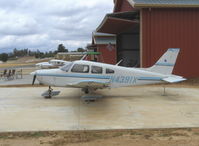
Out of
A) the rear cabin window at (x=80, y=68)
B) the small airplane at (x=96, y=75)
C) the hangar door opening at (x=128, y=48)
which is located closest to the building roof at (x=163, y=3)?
the small airplane at (x=96, y=75)

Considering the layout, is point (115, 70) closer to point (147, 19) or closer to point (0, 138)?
point (0, 138)

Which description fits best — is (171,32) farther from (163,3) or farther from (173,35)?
(163,3)

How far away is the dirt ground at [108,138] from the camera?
18.6 feet

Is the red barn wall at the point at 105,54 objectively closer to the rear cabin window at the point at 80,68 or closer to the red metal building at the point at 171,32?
the red metal building at the point at 171,32

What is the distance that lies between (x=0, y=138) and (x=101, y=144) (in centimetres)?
242

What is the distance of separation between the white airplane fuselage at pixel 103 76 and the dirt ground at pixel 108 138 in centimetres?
458

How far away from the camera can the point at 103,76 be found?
11.0 metres

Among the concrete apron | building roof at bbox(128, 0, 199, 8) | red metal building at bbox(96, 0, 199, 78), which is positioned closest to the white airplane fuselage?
the concrete apron

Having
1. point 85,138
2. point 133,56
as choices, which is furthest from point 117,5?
point 85,138

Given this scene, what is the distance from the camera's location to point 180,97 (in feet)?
38.0

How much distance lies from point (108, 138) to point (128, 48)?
68.3ft

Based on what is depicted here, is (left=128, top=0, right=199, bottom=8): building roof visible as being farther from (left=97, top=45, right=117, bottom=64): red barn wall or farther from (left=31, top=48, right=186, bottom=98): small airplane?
(left=97, top=45, right=117, bottom=64): red barn wall

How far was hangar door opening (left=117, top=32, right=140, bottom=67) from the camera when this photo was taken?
→ 26.2 meters

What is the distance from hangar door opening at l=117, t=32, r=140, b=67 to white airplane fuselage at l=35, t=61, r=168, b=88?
14.9 m
